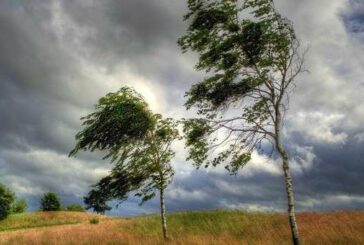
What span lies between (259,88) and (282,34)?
2227mm

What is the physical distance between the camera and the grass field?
17.3 m

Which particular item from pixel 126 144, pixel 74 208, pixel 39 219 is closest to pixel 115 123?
pixel 126 144

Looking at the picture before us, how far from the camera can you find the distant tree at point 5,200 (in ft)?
168

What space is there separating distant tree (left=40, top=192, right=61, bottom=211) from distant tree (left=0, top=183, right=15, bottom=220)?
22.0 feet

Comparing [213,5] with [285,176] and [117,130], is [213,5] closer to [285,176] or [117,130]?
A: [285,176]

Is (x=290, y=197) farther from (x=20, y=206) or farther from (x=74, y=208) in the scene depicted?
(x=74, y=208)

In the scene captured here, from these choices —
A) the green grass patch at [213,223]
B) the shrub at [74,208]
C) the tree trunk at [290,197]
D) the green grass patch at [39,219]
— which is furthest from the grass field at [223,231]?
the shrub at [74,208]

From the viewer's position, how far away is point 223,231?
24.5 metres

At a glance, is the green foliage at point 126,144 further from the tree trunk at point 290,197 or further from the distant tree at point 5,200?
the distant tree at point 5,200

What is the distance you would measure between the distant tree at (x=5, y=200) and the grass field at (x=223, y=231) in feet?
83.8

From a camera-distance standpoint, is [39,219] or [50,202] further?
[50,202]

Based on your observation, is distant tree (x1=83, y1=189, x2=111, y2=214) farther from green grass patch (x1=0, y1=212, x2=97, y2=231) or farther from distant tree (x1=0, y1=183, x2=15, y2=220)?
distant tree (x1=0, y1=183, x2=15, y2=220)

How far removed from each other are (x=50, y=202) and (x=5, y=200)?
8552 mm

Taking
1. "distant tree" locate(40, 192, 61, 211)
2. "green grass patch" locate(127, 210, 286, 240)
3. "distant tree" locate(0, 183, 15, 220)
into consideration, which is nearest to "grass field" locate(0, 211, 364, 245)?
"green grass patch" locate(127, 210, 286, 240)
